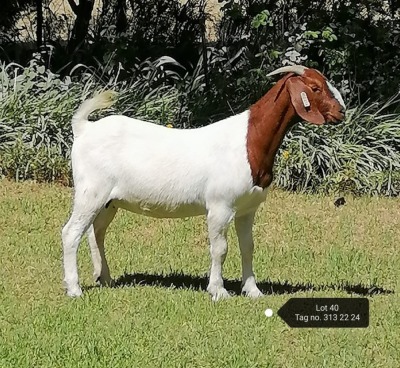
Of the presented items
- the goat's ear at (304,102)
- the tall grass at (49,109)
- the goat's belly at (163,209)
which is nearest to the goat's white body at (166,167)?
the goat's belly at (163,209)

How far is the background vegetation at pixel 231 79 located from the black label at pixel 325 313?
4.12m

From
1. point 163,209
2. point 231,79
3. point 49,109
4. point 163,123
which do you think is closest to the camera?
point 163,209

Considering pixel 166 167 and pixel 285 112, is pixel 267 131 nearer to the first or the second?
pixel 285 112

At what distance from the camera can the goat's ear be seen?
21.9 ft

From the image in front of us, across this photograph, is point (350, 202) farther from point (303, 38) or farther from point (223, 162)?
point (223, 162)

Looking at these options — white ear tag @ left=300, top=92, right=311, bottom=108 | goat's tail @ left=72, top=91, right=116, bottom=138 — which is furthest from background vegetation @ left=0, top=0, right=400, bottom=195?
white ear tag @ left=300, top=92, right=311, bottom=108

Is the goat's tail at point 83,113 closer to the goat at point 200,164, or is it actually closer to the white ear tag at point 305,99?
the goat at point 200,164

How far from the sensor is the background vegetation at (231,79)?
11180mm

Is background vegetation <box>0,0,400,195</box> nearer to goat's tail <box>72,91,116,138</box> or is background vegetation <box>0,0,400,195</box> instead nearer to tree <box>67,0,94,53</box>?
tree <box>67,0,94,53</box>

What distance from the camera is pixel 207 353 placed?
600cm

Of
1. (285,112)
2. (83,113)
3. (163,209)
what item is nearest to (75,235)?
(163,209)

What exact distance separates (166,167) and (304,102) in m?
1.07

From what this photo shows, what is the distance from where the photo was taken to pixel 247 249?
7141 mm

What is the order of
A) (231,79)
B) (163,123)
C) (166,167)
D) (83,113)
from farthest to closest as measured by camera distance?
(231,79)
(163,123)
(83,113)
(166,167)
